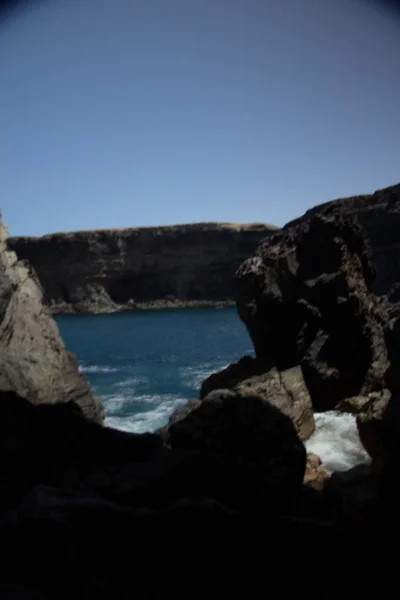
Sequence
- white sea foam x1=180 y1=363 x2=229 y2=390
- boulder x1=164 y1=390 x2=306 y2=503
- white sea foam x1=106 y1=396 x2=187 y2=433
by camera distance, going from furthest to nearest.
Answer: white sea foam x1=180 y1=363 x2=229 y2=390, white sea foam x1=106 y1=396 x2=187 y2=433, boulder x1=164 y1=390 x2=306 y2=503

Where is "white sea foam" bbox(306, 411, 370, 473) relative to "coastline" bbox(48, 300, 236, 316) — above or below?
below

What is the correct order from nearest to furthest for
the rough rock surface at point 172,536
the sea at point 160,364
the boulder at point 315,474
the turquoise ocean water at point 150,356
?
the rough rock surface at point 172,536
the boulder at point 315,474
the sea at point 160,364
the turquoise ocean water at point 150,356

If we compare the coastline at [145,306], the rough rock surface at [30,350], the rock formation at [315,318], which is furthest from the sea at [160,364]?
the coastline at [145,306]

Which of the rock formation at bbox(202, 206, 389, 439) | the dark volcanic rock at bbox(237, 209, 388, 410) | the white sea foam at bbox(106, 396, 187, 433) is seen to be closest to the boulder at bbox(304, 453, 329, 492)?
the rock formation at bbox(202, 206, 389, 439)

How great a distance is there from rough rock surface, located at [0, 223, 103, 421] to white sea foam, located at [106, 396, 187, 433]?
4.27 meters

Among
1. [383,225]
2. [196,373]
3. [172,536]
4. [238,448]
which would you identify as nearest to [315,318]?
[238,448]

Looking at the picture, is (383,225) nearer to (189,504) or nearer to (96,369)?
(96,369)

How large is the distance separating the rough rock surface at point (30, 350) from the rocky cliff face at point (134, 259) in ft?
175

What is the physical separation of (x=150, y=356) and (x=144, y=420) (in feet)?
43.6

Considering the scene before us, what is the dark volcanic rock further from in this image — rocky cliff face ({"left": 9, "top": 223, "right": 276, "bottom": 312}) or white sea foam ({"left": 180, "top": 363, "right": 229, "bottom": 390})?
rocky cliff face ({"left": 9, "top": 223, "right": 276, "bottom": 312})

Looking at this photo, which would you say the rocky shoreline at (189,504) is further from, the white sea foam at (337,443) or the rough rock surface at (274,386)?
the white sea foam at (337,443)

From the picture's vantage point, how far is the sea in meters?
11.4

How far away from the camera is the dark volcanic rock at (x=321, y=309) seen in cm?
1359

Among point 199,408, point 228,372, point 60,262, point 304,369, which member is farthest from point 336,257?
point 60,262
